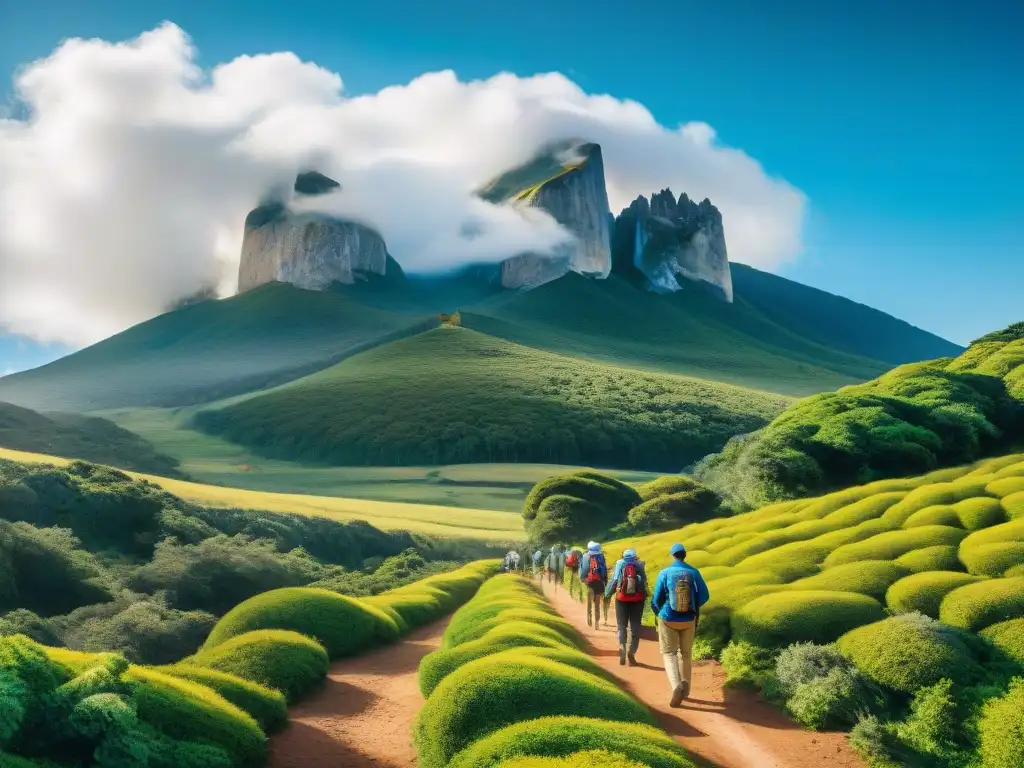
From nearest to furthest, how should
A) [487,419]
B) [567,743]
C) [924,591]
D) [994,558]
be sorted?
[567,743], [924,591], [994,558], [487,419]

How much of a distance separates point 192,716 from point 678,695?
9.18 m

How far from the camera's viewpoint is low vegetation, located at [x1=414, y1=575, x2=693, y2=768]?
11.1 meters

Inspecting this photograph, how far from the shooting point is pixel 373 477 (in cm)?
12888

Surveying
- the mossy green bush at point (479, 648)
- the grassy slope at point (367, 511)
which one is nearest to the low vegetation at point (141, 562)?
the grassy slope at point (367, 511)

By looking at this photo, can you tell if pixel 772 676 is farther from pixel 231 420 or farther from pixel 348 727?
pixel 231 420

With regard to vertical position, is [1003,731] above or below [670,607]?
below

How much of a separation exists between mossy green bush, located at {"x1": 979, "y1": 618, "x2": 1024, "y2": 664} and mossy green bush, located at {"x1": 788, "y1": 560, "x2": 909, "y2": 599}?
10.5 feet

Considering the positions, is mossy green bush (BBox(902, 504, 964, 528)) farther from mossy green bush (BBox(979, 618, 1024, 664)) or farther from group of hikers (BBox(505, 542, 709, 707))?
group of hikers (BBox(505, 542, 709, 707))

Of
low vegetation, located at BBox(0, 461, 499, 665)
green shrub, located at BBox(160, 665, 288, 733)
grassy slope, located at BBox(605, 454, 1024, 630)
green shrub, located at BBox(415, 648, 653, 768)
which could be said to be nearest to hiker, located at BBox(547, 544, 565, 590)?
low vegetation, located at BBox(0, 461, 499, 665)

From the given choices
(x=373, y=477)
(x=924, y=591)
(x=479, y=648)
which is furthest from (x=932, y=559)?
(x=373, y=477)

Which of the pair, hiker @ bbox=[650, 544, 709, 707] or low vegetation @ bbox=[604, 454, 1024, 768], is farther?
hiker @ bbox=[650, 544, 709, 707]

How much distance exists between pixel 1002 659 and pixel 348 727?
12710 mm

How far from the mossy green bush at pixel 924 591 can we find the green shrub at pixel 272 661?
44.4 feet

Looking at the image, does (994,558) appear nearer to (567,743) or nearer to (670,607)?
(670,607)
